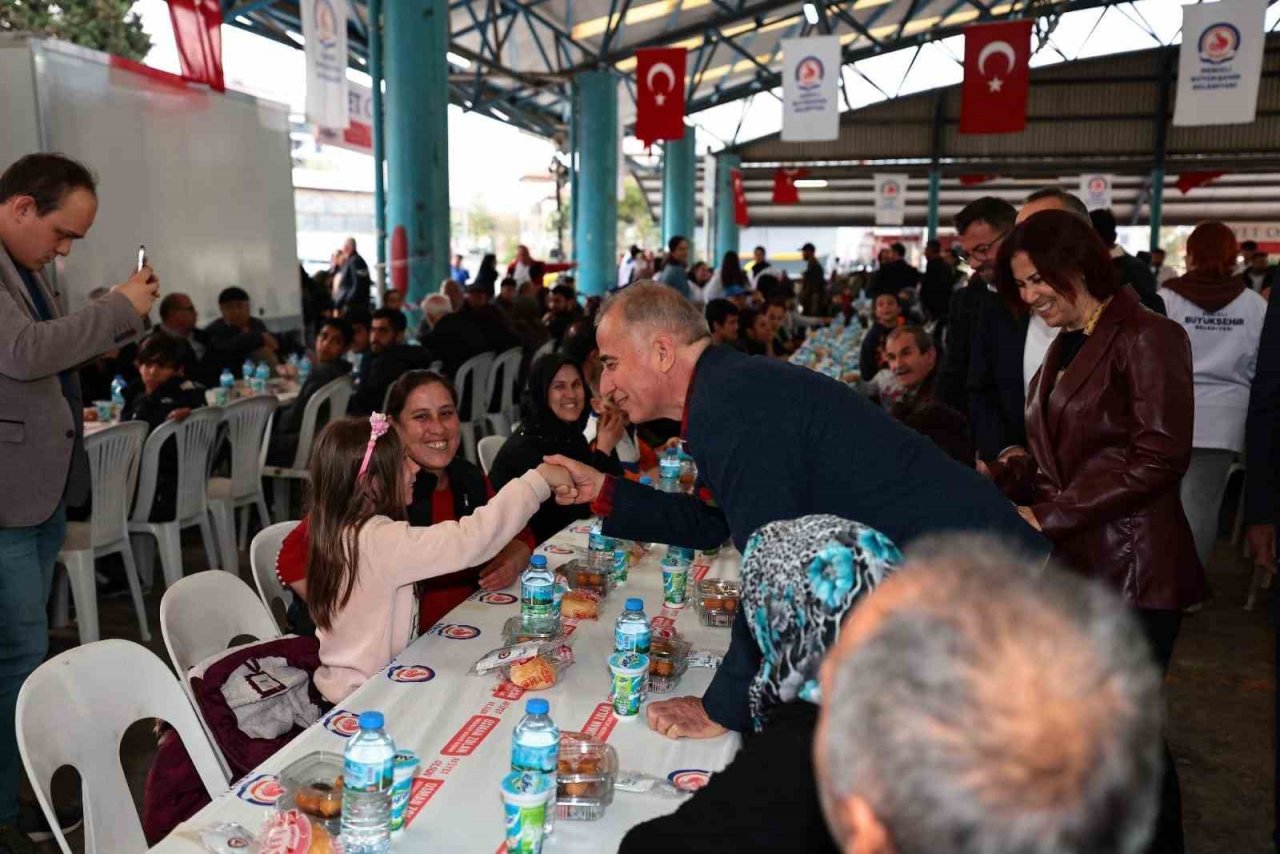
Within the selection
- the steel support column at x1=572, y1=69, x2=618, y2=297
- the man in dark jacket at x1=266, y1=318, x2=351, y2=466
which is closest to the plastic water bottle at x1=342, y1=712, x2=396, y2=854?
the man in dark jacket at x1=266, y1=318, x2=351, y2=466

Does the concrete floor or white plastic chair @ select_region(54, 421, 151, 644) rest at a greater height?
white plastic chair @ select_region(54, 421, 151, 644)

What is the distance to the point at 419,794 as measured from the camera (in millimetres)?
1817

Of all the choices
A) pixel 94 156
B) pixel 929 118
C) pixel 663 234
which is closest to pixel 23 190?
pixel 94 156

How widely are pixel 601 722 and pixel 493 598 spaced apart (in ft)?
2.97

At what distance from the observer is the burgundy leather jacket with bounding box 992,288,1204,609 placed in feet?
7.70

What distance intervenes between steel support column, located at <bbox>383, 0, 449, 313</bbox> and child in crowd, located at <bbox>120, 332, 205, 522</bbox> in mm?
5166

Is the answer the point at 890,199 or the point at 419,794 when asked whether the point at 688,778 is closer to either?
the point at 419,794

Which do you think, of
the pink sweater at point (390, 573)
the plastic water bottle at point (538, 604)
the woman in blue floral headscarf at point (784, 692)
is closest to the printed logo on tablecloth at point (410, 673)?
the pink sweater at point (390, 573)

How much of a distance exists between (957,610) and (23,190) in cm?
278

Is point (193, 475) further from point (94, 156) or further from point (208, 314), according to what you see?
point (208, 314)

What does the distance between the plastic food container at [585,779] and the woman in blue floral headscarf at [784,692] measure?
0.41 m

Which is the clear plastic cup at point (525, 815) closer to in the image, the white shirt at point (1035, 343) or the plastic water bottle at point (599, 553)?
the plastic water bottle at point (599, 553)

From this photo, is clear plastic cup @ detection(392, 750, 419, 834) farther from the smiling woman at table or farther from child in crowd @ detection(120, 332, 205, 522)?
child in crowd @ detection(120, 332, 205, 522)

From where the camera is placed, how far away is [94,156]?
288 inches
